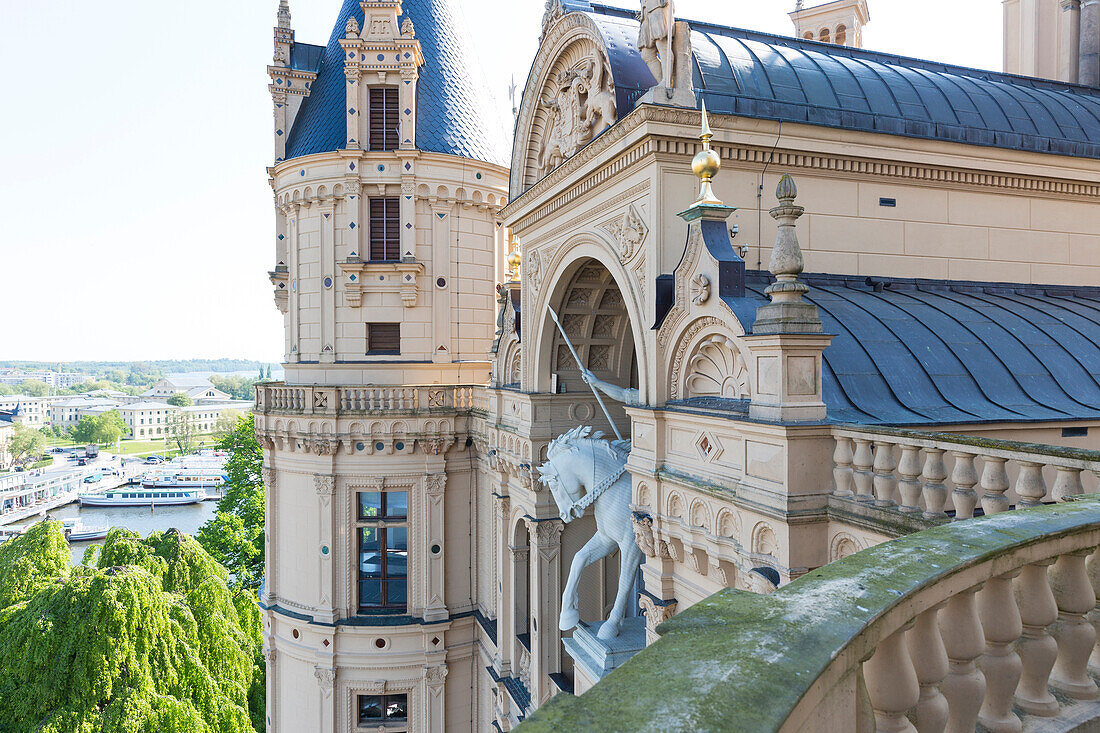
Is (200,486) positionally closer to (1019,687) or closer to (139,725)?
(139,725)

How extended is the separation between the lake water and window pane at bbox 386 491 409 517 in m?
62.0

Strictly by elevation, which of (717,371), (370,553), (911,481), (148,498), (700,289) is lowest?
(148,498)

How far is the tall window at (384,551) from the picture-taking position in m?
19.6

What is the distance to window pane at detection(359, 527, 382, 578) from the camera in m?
19.7

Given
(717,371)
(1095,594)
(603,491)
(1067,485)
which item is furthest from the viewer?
(603,491)

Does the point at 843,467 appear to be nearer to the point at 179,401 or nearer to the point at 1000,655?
the point at 1000,655

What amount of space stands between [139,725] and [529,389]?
9.68m

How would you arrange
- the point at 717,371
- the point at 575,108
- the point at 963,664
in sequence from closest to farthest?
the point at 963,664, the point at 717,371, the point at 575,108

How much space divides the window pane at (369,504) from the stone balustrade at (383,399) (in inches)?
91.9

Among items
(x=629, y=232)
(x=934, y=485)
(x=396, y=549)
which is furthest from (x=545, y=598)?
(x=934, y=485)

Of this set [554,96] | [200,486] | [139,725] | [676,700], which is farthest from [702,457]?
[200,486]

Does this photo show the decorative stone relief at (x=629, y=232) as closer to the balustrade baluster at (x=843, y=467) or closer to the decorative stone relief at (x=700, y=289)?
the decorative stone relief at (x=700, y=289)

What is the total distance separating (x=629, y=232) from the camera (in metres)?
9.62

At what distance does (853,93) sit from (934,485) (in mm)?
7487
